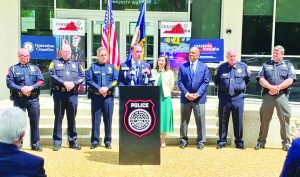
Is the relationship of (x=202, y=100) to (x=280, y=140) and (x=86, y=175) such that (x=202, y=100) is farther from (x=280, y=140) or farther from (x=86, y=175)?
(x=86, y=175)

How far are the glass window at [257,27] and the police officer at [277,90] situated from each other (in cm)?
444

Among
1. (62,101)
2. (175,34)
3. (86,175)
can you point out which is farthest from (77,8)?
(86,175)

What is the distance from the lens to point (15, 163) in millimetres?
2852

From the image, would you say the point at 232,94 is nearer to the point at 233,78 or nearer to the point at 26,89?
the point at 233,78

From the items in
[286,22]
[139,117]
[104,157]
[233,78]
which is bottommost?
[104,157]

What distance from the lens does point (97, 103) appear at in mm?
8500

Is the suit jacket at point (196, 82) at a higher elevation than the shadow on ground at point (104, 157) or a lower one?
higher

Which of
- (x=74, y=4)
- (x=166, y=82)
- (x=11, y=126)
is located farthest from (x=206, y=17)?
(x=11, y=126)

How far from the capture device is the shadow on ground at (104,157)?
760 centimetres

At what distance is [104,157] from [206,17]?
21.8 ft

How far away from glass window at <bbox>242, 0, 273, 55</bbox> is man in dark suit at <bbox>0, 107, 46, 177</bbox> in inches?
422

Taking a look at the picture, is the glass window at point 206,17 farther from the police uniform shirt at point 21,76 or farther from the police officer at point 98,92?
the police uniform shirt at point 21,76

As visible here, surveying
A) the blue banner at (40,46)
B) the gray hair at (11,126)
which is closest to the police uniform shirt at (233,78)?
the blue banner at (40,46)

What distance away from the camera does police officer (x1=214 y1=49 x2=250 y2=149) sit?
8.67 meters
